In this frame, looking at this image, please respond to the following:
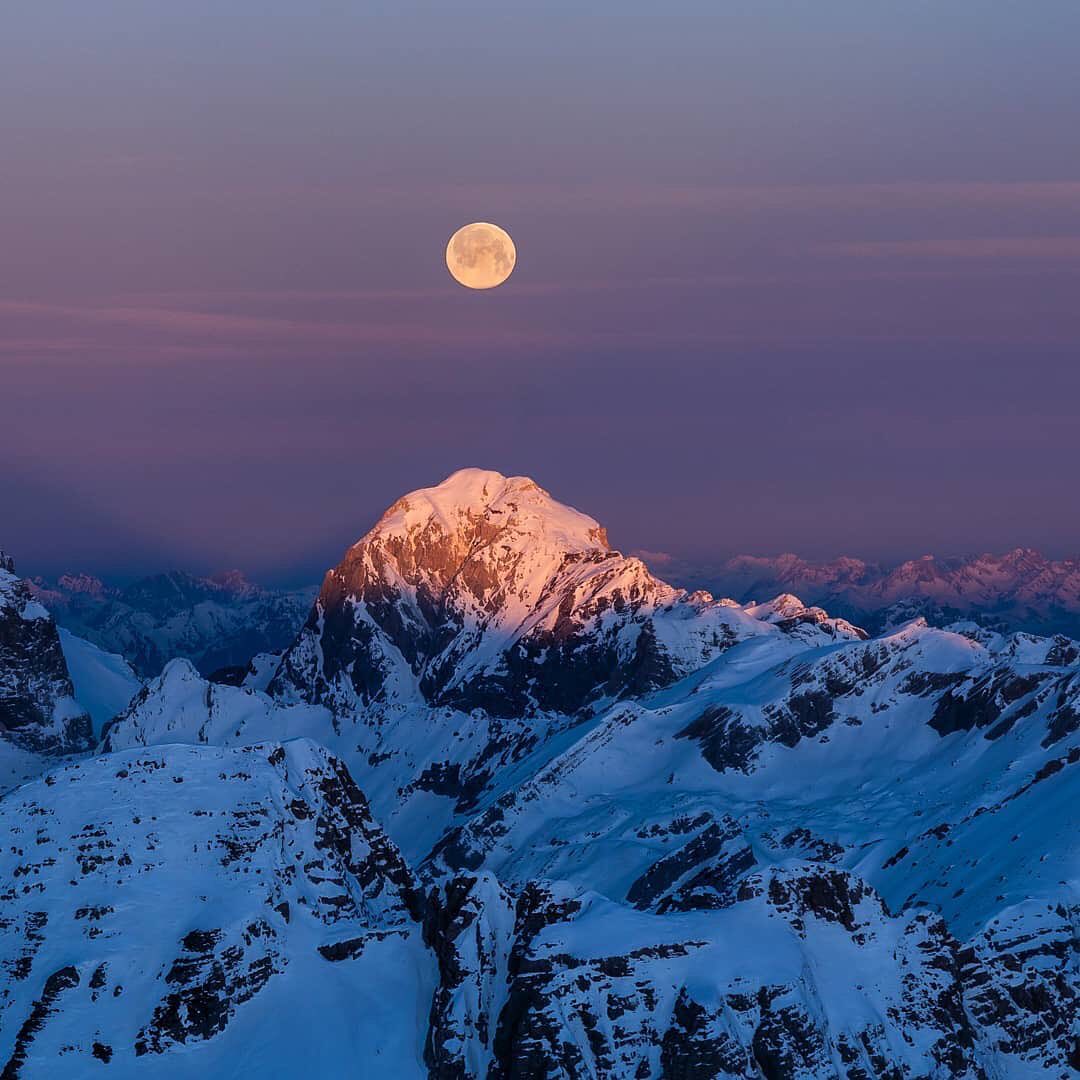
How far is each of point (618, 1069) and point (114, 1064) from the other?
143ft

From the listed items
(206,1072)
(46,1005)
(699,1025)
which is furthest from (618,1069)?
(46,1005)

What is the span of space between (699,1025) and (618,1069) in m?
8.03

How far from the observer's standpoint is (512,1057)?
199 meters

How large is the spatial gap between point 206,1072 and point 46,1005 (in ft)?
49.7

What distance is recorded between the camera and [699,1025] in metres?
200

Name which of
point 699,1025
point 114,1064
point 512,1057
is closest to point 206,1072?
point 114,1064

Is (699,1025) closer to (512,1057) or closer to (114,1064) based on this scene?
(512,1057)

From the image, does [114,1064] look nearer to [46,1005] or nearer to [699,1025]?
[46,1005]

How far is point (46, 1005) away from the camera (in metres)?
200

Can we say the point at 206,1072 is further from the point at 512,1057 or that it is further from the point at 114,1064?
the point at 512,1057

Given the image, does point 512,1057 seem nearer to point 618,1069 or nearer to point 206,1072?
point 618,1069

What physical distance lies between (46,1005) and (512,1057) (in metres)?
40.9

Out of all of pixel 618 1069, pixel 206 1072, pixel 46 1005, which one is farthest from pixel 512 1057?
pixel 46 1005

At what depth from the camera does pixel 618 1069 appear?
655 feet
